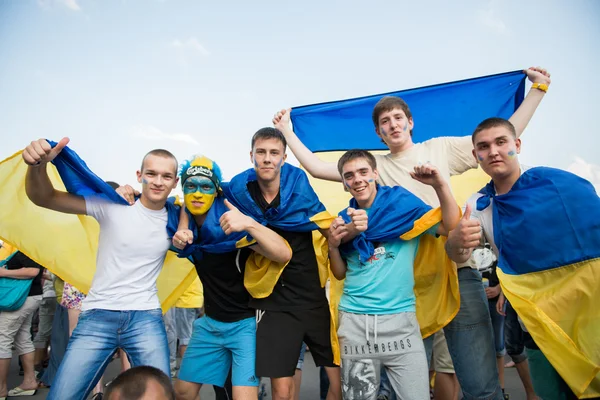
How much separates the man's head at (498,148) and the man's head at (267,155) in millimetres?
1356

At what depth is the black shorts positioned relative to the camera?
2885mm

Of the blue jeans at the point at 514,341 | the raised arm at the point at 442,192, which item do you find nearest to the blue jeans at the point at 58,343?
the raised arm at the point at 442,192

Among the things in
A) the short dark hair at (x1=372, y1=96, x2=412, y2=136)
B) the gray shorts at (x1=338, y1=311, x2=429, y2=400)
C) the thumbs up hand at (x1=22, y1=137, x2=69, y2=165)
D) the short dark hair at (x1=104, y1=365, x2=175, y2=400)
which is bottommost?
the gray shorts at (x1=338, y1=311, x2=429, y2=400)

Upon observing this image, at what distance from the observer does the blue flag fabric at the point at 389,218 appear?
283 cm

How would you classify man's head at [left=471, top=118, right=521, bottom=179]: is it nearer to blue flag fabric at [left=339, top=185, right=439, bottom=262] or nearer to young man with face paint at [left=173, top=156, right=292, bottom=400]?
blue flag fabric at [left=339, top=185, right=439, bottom=262]

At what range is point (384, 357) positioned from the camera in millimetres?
2686

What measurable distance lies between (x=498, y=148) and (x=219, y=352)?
2.37 meters

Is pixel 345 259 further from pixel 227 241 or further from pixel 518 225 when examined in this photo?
pixel 518 225

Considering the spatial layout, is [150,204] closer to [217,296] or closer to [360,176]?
[217,296]

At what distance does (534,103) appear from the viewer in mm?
3334

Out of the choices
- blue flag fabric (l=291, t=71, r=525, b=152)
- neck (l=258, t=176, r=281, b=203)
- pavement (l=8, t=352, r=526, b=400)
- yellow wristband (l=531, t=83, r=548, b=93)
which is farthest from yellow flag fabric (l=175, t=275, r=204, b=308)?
yellow wristband (l=531, t=83, r=548, b=93)

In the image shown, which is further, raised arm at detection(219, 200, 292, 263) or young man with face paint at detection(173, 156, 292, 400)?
young man with face paint at detection(173, 156, 292, 400)

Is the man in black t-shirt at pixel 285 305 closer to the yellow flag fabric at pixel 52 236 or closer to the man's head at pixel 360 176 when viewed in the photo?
the man's head at pixel 360 176

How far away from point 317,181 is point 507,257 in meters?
2.62
